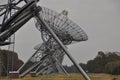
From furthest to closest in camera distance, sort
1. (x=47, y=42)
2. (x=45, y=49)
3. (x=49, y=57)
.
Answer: (x=49, y=57)
(x=45, y=49)
(x=47, y=42)

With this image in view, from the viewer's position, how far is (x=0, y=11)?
51.9 meters

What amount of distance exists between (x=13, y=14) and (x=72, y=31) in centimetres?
3087

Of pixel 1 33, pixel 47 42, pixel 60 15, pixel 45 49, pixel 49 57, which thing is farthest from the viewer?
pixel 49 57

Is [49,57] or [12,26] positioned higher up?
[12,26]

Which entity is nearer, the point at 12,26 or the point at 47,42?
the point at 12,26

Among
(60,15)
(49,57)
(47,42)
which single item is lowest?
(49,57)

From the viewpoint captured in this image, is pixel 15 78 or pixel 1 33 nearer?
pixel 1 33

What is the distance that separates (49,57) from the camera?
10038 centimetres

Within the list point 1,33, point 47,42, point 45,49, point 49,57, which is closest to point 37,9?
point 1,33

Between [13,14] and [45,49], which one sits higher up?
[13,14]

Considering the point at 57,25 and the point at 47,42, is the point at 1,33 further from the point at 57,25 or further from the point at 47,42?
the point at 47,42

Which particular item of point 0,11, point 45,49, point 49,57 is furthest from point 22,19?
point 49,57

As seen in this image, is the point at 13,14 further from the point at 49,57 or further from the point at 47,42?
the point at 49,57

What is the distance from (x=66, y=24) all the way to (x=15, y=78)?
984 inches
